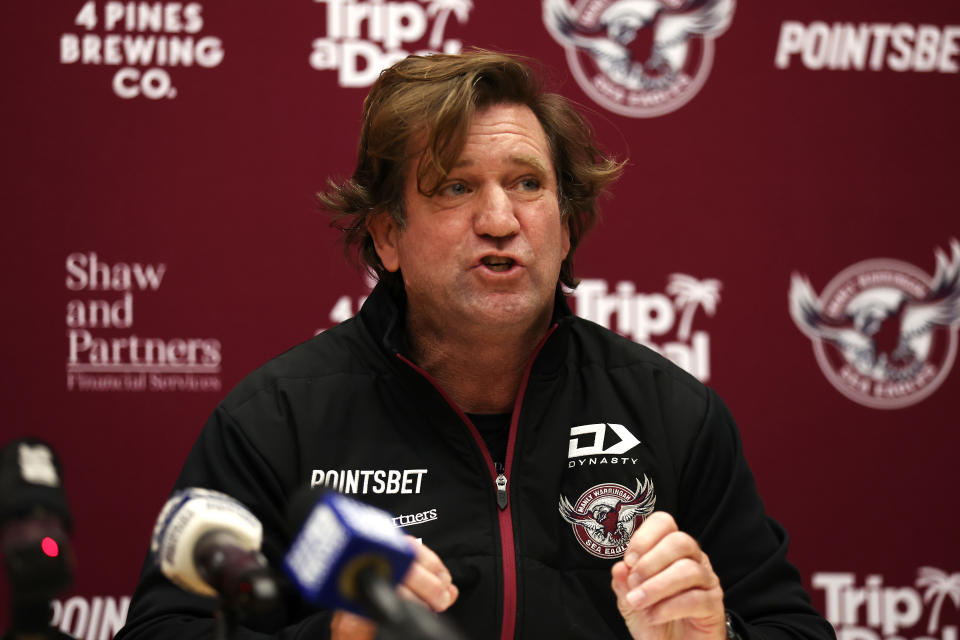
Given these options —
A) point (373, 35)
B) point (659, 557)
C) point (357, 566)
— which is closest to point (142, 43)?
point (373, 35)

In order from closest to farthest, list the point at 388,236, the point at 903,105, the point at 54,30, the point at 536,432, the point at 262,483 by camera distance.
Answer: the point at 262,483
the point at 536,432
the point at 388,236
the point at 54,30
the point at 903,105

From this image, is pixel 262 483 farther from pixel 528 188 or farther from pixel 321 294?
pixel 321 294

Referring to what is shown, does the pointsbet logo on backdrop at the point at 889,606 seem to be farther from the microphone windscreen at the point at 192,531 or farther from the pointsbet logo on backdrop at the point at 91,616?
the microphone windscreen at the point at 192,531

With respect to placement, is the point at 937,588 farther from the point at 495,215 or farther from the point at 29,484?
the point at 29,484

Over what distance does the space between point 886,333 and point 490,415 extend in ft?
5.24

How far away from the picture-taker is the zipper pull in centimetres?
177

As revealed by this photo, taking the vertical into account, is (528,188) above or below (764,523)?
above

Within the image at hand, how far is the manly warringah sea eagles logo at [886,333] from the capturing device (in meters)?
3.00

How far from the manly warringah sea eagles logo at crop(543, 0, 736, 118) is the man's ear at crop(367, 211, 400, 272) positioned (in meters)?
1.17

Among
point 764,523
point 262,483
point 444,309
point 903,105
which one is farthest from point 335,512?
point 903,105

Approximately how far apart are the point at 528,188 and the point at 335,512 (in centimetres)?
118

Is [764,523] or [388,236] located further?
[388,236]

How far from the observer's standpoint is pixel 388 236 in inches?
80.8

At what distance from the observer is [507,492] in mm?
1779
